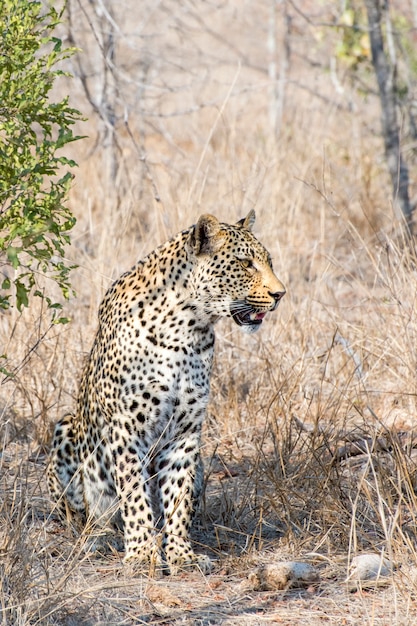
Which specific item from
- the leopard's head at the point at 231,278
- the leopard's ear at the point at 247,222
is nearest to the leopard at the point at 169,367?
the leopard's head at the point at 231,278

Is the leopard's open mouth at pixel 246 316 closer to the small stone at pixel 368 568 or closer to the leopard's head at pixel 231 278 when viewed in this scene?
the leopard's head at pixel 231 278

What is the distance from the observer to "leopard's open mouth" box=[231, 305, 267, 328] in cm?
429

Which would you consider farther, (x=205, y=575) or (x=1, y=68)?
(x=205, y=575)

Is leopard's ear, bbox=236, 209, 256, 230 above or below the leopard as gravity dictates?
above

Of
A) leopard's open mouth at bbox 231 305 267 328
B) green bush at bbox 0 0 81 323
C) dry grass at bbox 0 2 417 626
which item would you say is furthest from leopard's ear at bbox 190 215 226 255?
dry grass at bbox 0 2 417 626

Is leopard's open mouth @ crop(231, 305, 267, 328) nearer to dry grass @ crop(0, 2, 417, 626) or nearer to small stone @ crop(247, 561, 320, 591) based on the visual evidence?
dry grass @ crop(0, 2, 417, 626)

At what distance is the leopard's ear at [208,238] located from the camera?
427cm

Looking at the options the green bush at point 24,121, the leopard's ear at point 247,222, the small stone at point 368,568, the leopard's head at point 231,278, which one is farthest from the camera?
the leopard's ear at point 247,222

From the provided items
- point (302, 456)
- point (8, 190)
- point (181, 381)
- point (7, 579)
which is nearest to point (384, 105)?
point (302, 456)

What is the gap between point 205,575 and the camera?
4230mm

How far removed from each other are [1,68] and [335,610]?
2.32 metres

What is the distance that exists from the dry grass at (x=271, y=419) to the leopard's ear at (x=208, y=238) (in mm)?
753

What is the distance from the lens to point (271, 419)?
566cm

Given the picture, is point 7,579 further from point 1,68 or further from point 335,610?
point 1,68
